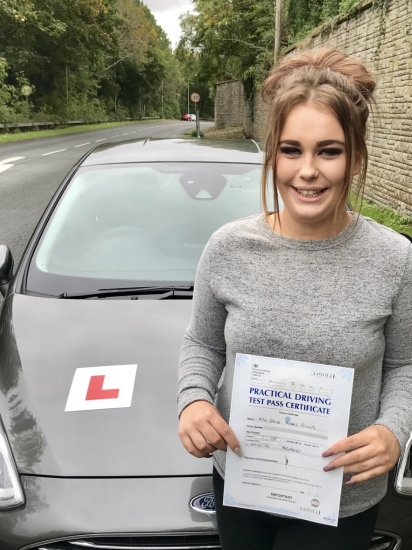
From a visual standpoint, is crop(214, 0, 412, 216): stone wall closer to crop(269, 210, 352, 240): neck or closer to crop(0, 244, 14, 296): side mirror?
crop(0, 244, 14, 296): side mirror

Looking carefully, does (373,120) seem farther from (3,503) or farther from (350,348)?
(3,503)

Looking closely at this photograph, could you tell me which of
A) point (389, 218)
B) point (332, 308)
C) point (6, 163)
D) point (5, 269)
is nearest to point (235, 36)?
point (6, 163)

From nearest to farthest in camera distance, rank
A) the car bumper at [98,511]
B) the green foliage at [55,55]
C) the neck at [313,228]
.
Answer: the neck at [313,228], the car bumper at [98,511], the green foliage at [55,55]

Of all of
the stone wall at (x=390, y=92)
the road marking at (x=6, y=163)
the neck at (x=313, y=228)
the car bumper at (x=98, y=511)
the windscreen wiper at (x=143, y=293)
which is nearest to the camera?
the neck at (x=313, y=228)

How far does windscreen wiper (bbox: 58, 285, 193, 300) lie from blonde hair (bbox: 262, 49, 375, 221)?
1295 millimetres

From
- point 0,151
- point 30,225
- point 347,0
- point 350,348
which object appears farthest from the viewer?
point 0,151

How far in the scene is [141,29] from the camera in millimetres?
61344

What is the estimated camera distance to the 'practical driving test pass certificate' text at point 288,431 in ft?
3.78

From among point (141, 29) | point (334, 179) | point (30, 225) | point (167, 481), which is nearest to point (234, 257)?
point (334, 179)

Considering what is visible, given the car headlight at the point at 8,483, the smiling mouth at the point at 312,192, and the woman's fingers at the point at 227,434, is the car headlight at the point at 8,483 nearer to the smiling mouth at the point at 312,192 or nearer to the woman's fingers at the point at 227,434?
the woman's fingers at the point at 227,434

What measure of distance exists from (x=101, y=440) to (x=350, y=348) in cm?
93

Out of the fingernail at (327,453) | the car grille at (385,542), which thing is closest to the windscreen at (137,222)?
the car grille at (385,542)

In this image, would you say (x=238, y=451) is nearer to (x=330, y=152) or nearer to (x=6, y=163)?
(x=330, y=152)

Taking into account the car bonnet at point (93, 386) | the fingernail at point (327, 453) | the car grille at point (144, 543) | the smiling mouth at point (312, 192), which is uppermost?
the smiling mouth at point (312, 192)
